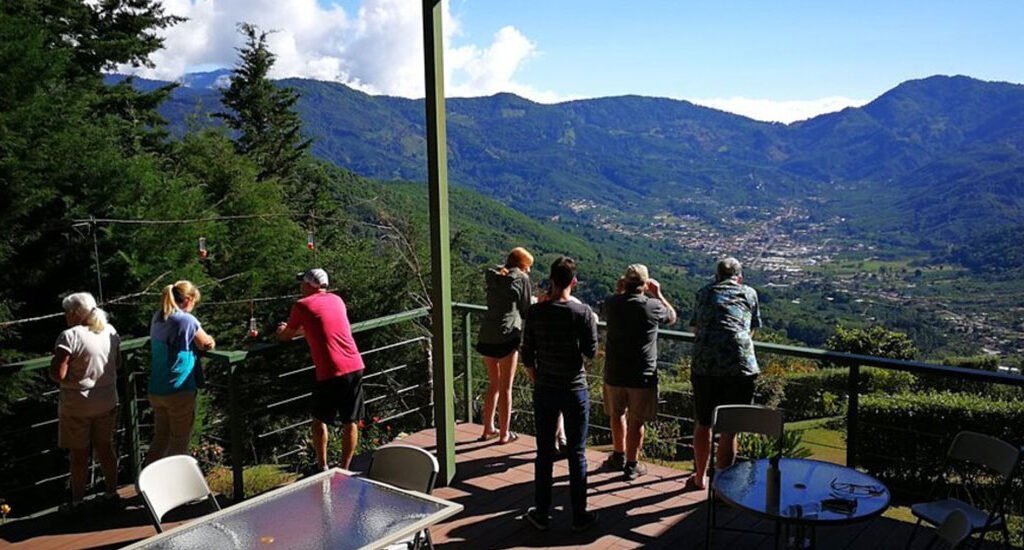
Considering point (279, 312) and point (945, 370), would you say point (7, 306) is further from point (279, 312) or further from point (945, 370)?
point (945, 370)

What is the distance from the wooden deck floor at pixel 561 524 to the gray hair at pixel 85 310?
3.74ft

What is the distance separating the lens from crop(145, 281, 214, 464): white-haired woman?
4625mm

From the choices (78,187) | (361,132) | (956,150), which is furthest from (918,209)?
(78,187)

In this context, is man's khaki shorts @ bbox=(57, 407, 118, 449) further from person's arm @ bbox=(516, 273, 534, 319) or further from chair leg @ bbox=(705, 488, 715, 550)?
chair leg @ bbox=(705, 488, 715, 550)

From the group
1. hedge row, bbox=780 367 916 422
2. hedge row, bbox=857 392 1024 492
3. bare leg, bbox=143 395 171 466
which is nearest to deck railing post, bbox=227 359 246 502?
bare leg, bbox=143 395 171 466

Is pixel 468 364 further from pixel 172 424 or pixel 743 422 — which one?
pixel 743 422

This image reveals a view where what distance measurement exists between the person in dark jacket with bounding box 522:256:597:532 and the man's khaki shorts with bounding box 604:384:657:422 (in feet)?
2.37

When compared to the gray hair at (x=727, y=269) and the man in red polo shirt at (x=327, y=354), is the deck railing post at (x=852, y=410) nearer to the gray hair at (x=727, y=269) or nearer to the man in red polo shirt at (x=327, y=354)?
the gray hair at (x=727, y=269)

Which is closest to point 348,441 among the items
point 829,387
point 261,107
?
point 829,387

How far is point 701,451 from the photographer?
4801mm

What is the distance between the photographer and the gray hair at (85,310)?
4363 millimetres

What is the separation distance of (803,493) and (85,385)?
388 cm

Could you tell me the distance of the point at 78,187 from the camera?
1541 centimetres

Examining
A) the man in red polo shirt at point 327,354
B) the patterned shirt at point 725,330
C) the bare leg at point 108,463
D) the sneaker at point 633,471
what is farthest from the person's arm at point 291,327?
the patterned shirt at point 725,330
